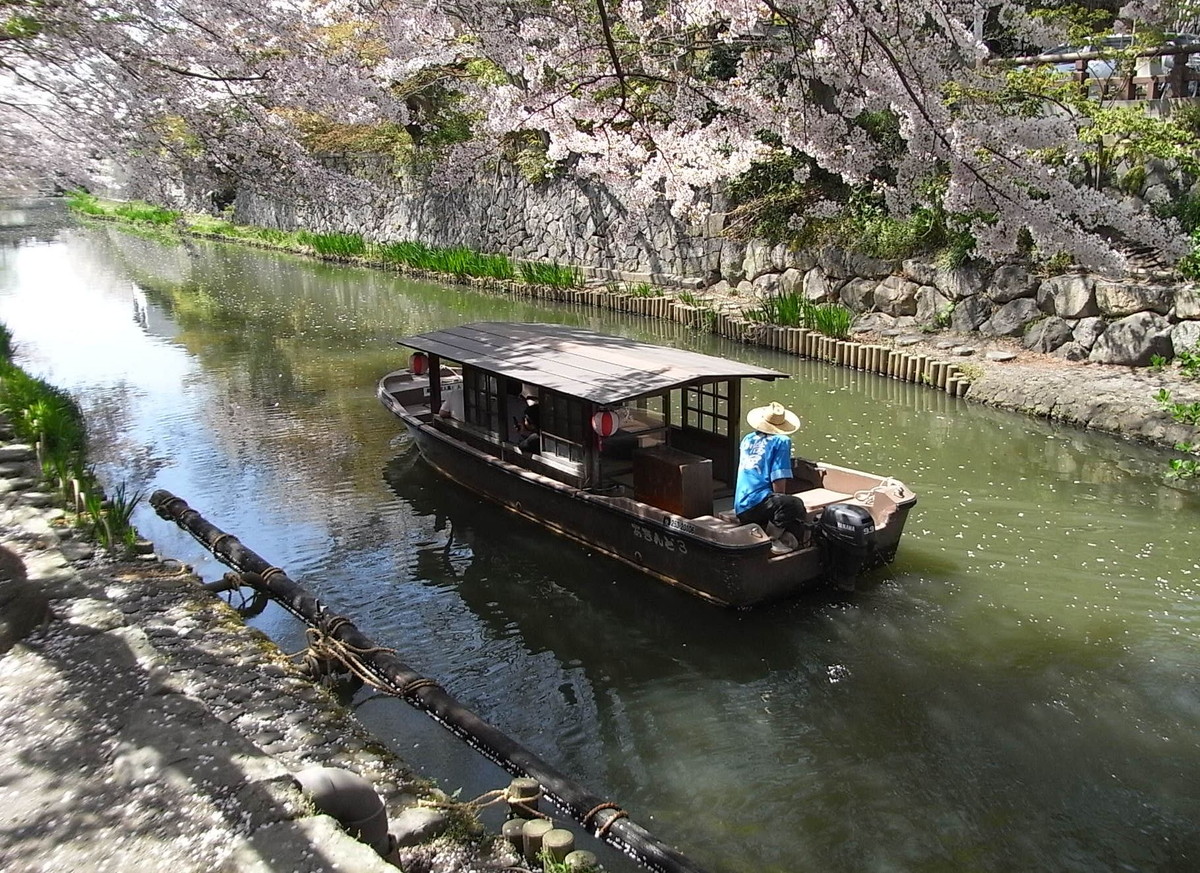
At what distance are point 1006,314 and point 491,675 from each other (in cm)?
1219

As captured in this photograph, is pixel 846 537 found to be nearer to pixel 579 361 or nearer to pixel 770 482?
pixel 770 482

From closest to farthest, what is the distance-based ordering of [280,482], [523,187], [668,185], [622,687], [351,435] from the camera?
[622,687]
[280,482]
[351,435]
[668,185]
[523,187]

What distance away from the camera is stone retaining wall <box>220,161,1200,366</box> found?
14117 mm

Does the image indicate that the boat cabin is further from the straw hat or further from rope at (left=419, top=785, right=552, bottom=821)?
rope at (left=419, top=785, right=552, bottom=821)

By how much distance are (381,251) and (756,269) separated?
16.2m

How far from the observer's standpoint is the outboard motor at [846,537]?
7.81 meters

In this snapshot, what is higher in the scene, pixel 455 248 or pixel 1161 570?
pixel 455 248

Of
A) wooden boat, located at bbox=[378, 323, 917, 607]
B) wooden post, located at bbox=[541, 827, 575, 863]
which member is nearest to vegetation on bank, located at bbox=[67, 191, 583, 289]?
wooden boat, located at bbox=[378, 323, 917, 607]

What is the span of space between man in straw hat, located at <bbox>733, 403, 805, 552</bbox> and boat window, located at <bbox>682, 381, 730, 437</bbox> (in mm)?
1135

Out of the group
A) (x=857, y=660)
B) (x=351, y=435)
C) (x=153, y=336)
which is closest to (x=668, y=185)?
(x=351, y=435)

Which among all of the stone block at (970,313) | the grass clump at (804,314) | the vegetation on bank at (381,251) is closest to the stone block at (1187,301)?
the stone block at (970,313)

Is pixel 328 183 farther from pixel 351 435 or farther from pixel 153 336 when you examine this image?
pixel 153 336

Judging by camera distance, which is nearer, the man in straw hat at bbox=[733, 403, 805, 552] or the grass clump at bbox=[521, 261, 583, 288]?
the man in straw hat at bbox=[733, 403, 805, 552]

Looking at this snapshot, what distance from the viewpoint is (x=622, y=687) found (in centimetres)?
723
